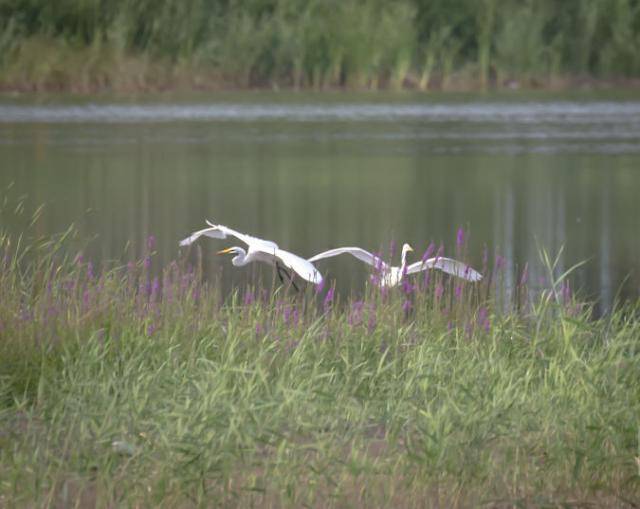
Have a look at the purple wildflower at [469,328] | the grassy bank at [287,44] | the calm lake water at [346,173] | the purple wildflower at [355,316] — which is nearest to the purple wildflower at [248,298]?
the purple wildflower at [355,316]

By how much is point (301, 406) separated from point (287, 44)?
2622 centimetres

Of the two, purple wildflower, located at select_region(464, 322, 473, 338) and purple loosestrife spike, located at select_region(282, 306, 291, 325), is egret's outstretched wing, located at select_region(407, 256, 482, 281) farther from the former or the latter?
purple loosestrife spike, located at select_region(282, 306, 291, 325)

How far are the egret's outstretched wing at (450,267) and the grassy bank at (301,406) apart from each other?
0.47ft

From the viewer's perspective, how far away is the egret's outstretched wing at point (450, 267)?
20.3 feet

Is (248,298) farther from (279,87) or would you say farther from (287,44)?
(279,87)

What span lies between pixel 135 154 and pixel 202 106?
29.1ft

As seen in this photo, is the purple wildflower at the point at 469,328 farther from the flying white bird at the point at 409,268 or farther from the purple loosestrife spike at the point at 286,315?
the purple loosestrife spike at the point at 286,315

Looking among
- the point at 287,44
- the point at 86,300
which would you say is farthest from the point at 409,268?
the point at 287,44

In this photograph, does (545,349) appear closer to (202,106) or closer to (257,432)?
(257,432)

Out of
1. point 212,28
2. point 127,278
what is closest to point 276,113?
point 212,28

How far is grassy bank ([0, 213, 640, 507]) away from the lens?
181 inches

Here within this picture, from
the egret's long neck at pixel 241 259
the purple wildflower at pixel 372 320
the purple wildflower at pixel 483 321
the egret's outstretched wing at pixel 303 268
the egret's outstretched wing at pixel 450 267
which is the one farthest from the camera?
the egret's long neck at pixel 241 259

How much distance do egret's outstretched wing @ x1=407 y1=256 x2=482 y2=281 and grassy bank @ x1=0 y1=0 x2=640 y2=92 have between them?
79.1 feet

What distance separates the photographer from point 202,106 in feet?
94.5
